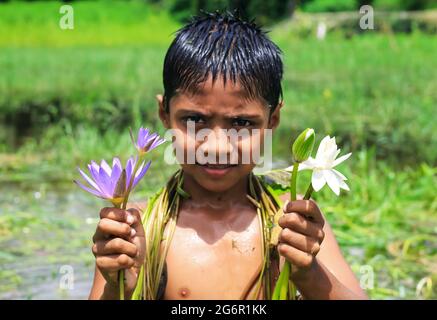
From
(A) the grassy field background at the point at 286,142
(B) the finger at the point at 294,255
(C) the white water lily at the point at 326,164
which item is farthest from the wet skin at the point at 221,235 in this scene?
(A) the grassy field background at the point at 286,142

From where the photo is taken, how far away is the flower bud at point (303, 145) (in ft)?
4.39

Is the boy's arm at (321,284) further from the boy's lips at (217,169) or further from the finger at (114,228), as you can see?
the finger at (114,228)

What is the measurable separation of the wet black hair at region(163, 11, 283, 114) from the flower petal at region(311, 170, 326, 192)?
554 mm

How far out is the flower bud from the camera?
1.34 m

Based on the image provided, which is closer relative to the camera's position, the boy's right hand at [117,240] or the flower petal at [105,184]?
the flower petal at [105,184]

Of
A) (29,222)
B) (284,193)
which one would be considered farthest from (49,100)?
(284,193)

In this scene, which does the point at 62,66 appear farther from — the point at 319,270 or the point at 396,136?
the point at 319,270

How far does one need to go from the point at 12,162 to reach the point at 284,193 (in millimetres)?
2900

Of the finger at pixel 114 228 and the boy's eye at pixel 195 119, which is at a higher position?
the boy's eye at pixel 195 119

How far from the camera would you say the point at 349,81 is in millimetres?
8508

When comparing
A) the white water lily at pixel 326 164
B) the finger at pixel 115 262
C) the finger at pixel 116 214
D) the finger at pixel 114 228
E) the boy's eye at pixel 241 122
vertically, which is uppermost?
the boy's eye at pixel 241 122

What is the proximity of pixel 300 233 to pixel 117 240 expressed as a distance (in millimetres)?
342

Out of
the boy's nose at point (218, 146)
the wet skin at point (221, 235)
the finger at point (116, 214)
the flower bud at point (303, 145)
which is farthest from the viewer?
the boy's nose at point (218, 146)
